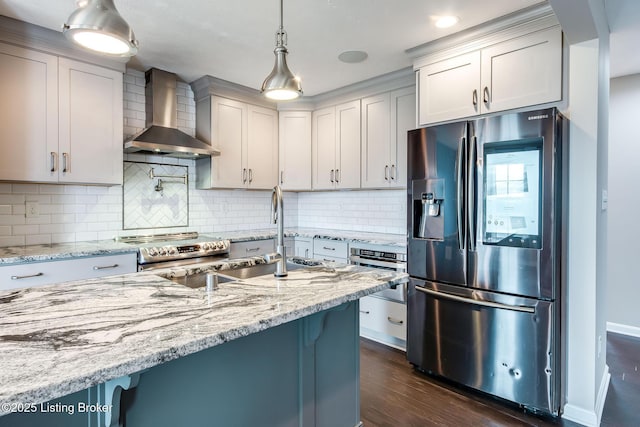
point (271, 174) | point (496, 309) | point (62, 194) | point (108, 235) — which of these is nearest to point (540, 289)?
point (496, 309)

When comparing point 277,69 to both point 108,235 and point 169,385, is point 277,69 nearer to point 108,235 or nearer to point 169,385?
point 169,385

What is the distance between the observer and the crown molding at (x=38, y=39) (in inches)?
96.7

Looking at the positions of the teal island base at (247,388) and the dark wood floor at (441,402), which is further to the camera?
the dark wood floor at (441,402)

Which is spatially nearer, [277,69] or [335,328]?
[335,328]

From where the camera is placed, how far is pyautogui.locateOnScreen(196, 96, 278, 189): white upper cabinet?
11.9 feet

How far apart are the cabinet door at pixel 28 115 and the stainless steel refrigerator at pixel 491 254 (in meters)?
2.68

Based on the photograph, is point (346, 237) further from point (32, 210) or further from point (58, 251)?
point (32, 210)

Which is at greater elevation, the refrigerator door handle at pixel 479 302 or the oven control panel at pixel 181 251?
the oven control panel at pixel 181 251

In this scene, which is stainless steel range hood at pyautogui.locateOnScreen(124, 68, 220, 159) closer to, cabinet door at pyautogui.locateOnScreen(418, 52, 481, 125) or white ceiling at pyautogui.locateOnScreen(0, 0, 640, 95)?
white ceiling at pyautogui.locateOnScreen(0, 0, 640, 95)

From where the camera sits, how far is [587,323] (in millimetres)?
2084

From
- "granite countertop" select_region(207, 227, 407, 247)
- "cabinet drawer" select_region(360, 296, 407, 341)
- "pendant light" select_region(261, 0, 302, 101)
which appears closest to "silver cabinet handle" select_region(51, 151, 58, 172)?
"granite countertop" select_region(207, 227, 407, 247)

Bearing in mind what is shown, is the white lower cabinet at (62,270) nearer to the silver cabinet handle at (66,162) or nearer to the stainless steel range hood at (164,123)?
the silver cabinet handle at (66,162)

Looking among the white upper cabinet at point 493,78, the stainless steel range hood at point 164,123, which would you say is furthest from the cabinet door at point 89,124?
the white upper cabinet at point 493,78

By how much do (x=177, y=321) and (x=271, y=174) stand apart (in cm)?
325
